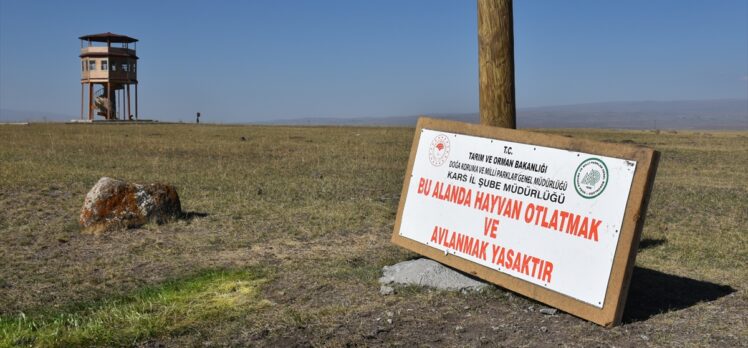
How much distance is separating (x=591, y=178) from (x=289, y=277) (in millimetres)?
3525

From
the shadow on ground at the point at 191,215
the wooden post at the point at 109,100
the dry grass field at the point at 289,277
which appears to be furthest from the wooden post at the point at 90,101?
the shadow on ground at the point at 191,215

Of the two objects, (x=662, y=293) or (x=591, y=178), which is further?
(x=662, y=293)

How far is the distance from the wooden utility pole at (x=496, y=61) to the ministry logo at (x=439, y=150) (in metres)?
0.50

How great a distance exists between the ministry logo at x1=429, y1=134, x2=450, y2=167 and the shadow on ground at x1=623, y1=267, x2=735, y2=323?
7.96 feet

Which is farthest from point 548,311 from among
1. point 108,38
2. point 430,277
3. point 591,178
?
point 108,38

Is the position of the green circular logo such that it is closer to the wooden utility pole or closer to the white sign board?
the white sign board

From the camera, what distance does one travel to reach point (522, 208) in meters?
7.05

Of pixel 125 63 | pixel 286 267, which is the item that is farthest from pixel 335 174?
pixel 125 63

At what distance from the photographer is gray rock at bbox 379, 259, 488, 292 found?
7.52m

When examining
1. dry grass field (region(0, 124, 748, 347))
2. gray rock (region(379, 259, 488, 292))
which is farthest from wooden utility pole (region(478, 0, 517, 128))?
dry grass field (region(0, 124, 748, 347))

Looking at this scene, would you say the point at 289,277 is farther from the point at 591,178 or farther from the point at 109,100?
the point at 109,100

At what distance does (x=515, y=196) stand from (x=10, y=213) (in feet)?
29.9

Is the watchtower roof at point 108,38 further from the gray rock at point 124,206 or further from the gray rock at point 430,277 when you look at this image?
the gray rock at point 430,277

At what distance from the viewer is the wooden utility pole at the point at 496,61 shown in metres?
7.85
